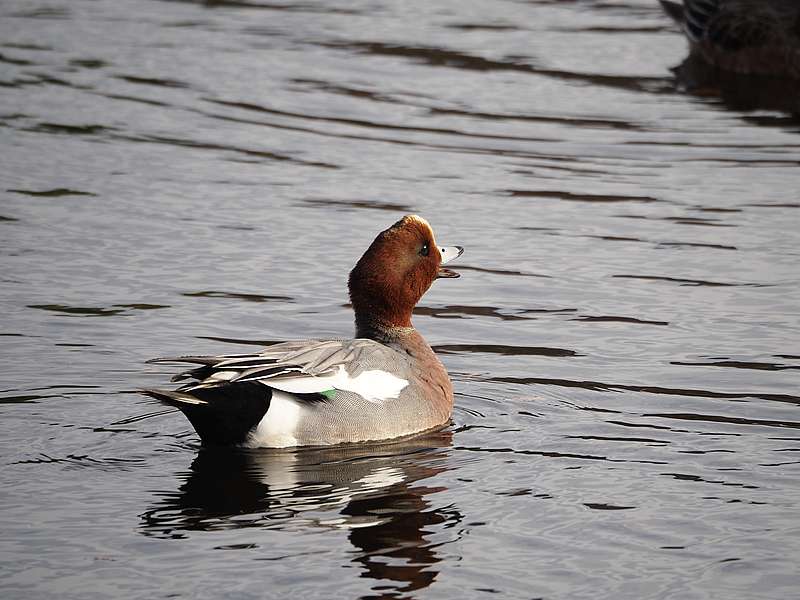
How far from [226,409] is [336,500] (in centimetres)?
84

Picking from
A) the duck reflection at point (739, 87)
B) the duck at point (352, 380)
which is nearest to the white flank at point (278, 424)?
the duck at point (352, 380)

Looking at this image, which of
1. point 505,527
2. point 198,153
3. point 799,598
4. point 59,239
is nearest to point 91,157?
point 198,153

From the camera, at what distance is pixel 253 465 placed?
7.17 m

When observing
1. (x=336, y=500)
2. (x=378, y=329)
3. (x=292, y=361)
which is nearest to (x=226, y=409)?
(x=292, y=361)

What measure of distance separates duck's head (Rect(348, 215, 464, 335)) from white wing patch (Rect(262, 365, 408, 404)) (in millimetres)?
516

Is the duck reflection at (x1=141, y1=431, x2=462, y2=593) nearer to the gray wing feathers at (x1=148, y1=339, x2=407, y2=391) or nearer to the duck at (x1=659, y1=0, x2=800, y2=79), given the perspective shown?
the gray wing feathers at (x1=148, y1=339, x2=407, y2=391)

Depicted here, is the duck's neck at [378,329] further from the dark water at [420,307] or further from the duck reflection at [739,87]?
the duck reflection at [739,87]

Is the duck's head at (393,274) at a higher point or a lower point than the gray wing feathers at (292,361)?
higher

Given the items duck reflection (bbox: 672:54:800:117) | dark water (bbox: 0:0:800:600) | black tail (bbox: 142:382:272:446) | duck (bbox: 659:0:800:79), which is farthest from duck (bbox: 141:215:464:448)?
duck (bbox: 659:0:800:79)

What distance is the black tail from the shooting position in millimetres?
7152

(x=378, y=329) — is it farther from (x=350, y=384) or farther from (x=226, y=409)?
(x=226, y=409)

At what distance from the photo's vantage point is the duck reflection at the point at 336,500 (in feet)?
20.1

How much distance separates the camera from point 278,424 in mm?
7348

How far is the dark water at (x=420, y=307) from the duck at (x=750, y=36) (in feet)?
2.00
